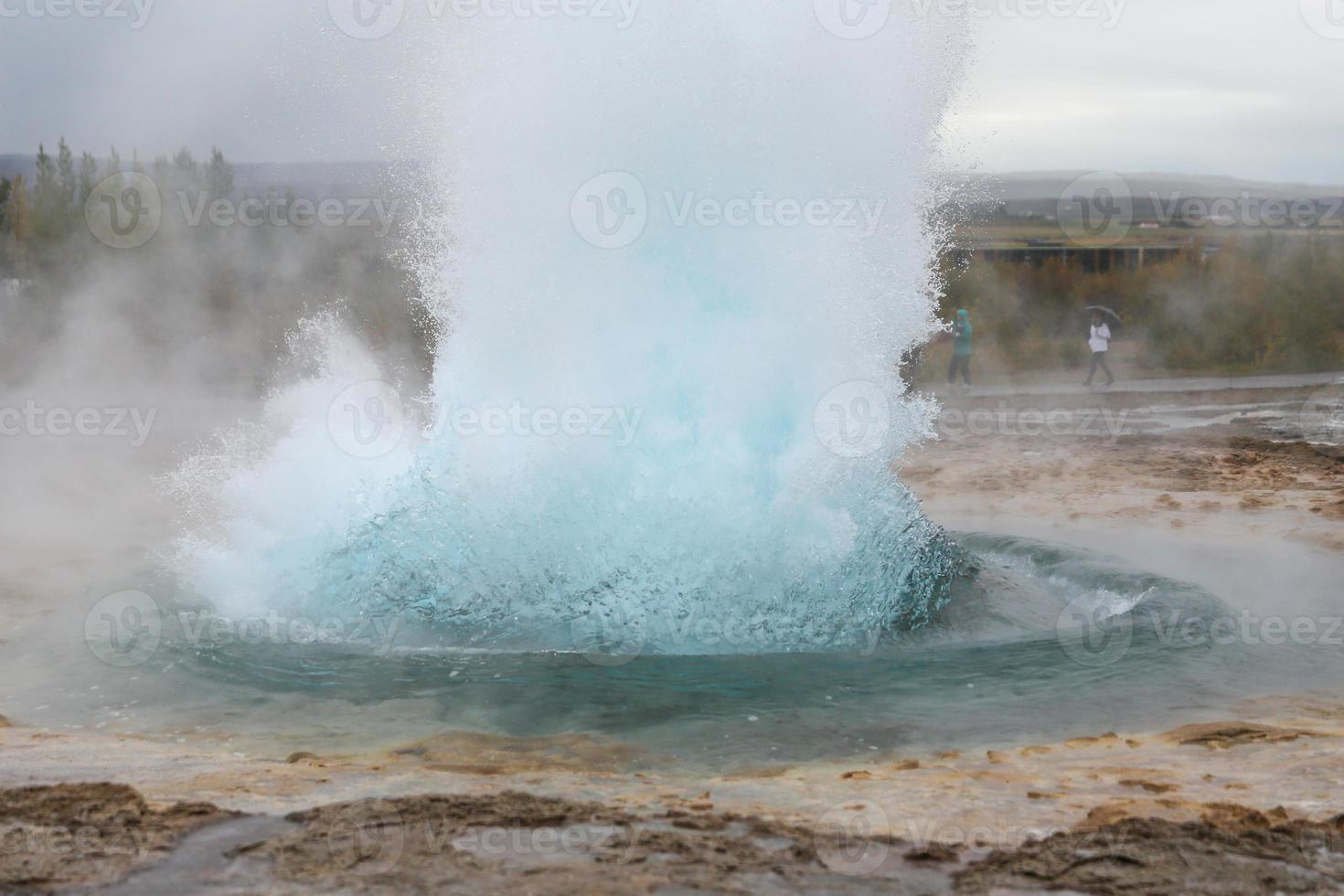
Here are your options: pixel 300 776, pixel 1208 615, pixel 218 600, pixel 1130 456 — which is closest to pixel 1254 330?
pixel 1130 456

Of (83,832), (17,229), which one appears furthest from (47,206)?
(83,832)

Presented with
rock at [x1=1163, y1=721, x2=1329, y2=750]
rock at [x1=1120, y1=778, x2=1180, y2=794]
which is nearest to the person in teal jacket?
rock at [x1=1163, y1=721, x2=1329, y2=750]

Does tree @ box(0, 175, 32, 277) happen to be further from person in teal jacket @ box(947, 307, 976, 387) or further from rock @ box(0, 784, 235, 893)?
rock @ box(0, 784, 235, 893)

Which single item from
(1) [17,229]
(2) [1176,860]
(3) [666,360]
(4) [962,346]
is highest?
(1) [17,229]

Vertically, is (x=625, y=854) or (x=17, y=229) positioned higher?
(x=17, y=229)

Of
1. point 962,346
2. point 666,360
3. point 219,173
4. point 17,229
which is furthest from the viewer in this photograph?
point 219,173

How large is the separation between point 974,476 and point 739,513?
19.1 feet

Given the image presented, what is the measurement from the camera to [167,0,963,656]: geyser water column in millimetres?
6180

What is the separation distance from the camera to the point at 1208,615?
631 cm

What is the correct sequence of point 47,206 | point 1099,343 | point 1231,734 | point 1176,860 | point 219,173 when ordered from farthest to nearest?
point 219,173 < point 47,206 < point 1099,343 < point 1231,734 < point 1176,860

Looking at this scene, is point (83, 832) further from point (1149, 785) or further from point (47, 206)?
point (47, 206)

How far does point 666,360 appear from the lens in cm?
655

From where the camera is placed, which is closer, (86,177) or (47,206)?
(47,206)

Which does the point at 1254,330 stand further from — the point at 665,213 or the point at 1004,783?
the point at 1004,783
